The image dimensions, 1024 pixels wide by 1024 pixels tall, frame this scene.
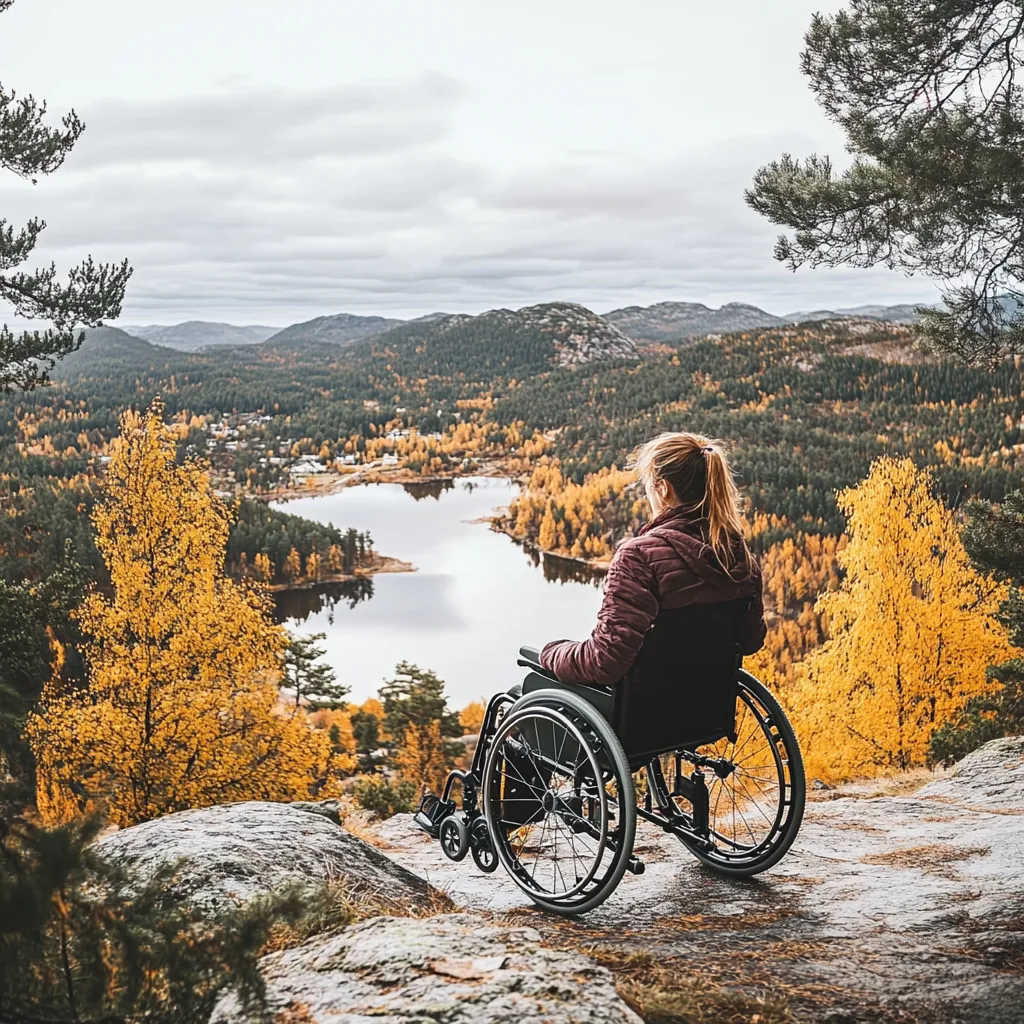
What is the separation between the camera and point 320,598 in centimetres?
8431

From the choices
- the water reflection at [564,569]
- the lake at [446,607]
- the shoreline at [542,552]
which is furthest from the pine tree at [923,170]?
the shoreline at [542,552]

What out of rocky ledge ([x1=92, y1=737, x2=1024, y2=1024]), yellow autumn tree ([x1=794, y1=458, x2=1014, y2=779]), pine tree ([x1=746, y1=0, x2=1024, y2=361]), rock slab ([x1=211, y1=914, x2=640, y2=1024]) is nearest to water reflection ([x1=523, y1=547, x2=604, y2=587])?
yellow autumn tree ([x1=794, y1=458, x2=1014, y2=779])

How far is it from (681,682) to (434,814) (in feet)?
5.73

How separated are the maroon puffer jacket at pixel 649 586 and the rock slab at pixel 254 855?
139cm

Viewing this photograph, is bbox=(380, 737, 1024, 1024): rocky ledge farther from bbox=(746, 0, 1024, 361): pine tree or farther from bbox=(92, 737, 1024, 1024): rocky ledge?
bbox=(746, 0, 1024, 361): pine tree

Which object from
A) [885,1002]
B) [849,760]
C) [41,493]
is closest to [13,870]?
[885,1002]

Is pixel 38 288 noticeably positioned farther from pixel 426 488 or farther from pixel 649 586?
pixel 426 488

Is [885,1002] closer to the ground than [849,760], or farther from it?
farther from it

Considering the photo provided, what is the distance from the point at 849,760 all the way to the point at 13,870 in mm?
12633

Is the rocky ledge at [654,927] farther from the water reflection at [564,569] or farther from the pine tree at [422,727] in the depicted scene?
the water reflection at [564,569]

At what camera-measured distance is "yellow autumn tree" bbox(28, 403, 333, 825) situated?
371 inches

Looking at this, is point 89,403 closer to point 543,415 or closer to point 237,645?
point 543,415

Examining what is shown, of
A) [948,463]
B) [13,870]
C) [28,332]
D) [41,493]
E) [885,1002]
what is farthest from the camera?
[948,463]

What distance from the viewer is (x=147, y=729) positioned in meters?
9.58
